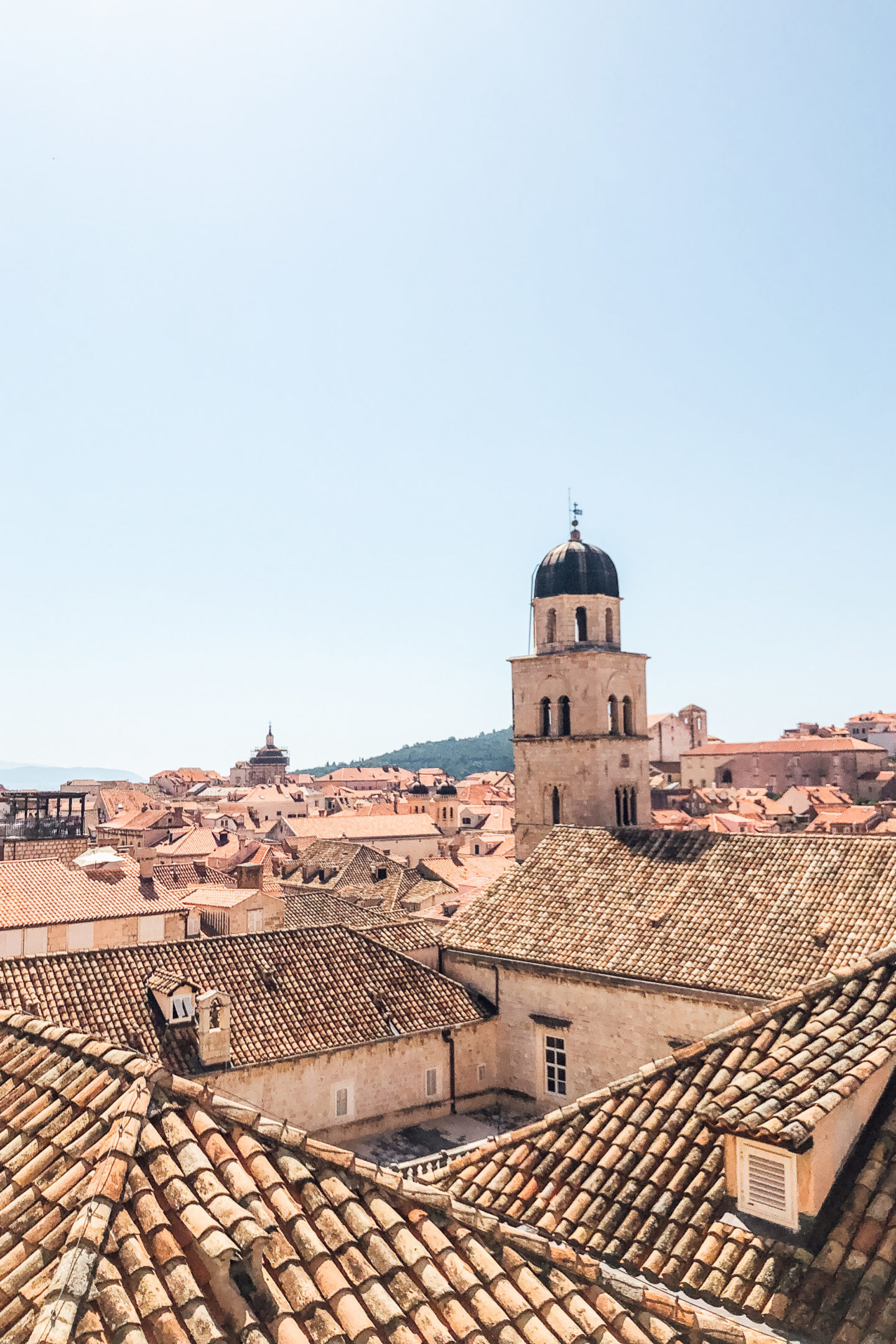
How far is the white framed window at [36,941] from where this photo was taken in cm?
2645

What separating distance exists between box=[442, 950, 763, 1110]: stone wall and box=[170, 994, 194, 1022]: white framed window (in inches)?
260

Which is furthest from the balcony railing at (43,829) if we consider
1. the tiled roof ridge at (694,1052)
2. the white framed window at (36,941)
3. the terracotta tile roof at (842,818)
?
the terracotta tile roof at (842,818)

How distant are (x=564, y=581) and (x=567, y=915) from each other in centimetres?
1372

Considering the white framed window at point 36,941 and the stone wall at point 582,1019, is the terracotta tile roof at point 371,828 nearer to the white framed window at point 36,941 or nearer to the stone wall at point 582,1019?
the white framed window at point 36,941

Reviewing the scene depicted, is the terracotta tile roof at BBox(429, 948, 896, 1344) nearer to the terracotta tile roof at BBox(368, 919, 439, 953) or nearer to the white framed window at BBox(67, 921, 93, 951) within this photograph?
the terracotta tile roof at BBox(368, 919, 439, 953)

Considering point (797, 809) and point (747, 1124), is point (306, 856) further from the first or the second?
point (747, 1124)

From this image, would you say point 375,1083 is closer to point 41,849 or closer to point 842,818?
point 41,849

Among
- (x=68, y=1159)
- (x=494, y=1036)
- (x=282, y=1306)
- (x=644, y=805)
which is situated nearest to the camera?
(x=282, y=1306)

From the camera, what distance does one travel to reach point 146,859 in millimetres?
63969

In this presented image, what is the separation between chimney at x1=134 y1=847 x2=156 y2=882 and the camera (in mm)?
43719

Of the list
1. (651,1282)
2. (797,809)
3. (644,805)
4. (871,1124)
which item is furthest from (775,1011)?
(797,809)

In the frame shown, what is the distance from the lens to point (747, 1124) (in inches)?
264

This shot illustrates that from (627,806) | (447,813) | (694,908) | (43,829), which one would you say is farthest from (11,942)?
(447,813)

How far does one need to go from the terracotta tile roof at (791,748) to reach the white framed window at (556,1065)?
10218 centimetres
